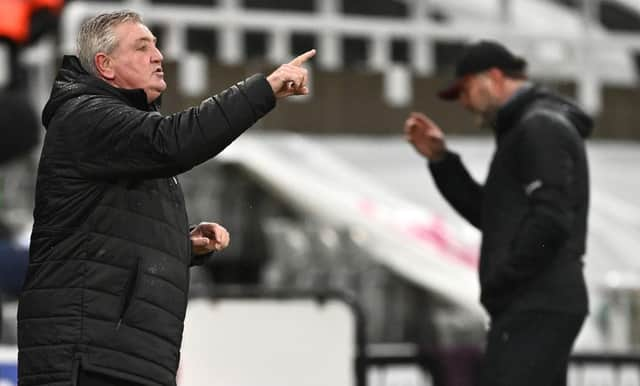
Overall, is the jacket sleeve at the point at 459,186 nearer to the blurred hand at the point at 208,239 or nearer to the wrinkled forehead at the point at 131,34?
the blurred hand at the point at 208,239

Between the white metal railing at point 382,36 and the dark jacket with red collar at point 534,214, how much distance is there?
61.3ft

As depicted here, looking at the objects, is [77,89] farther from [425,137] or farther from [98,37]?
[425,137]

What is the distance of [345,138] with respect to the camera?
1043 inches

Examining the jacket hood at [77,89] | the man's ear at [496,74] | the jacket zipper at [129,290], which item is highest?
the man's ear at [496,74]

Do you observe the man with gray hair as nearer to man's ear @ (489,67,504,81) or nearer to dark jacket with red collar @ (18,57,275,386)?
dark jacket with red collar @ (18,57,275,386)

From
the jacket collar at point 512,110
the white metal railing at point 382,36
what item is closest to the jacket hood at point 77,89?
the jacket collar at point 512,110

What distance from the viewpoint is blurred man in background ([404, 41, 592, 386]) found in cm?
615

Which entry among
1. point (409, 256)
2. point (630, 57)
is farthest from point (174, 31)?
point (630, 57)

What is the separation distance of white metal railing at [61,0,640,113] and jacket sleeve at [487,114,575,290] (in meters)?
18.8

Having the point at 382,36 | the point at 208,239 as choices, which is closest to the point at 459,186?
the point at 208,239

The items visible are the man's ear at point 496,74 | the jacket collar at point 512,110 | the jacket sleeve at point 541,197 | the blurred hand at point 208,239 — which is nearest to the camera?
the blurred hand at point 208,239

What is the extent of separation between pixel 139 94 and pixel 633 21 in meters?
26.7

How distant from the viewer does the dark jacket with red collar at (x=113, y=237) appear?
468 cm

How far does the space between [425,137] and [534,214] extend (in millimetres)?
778
